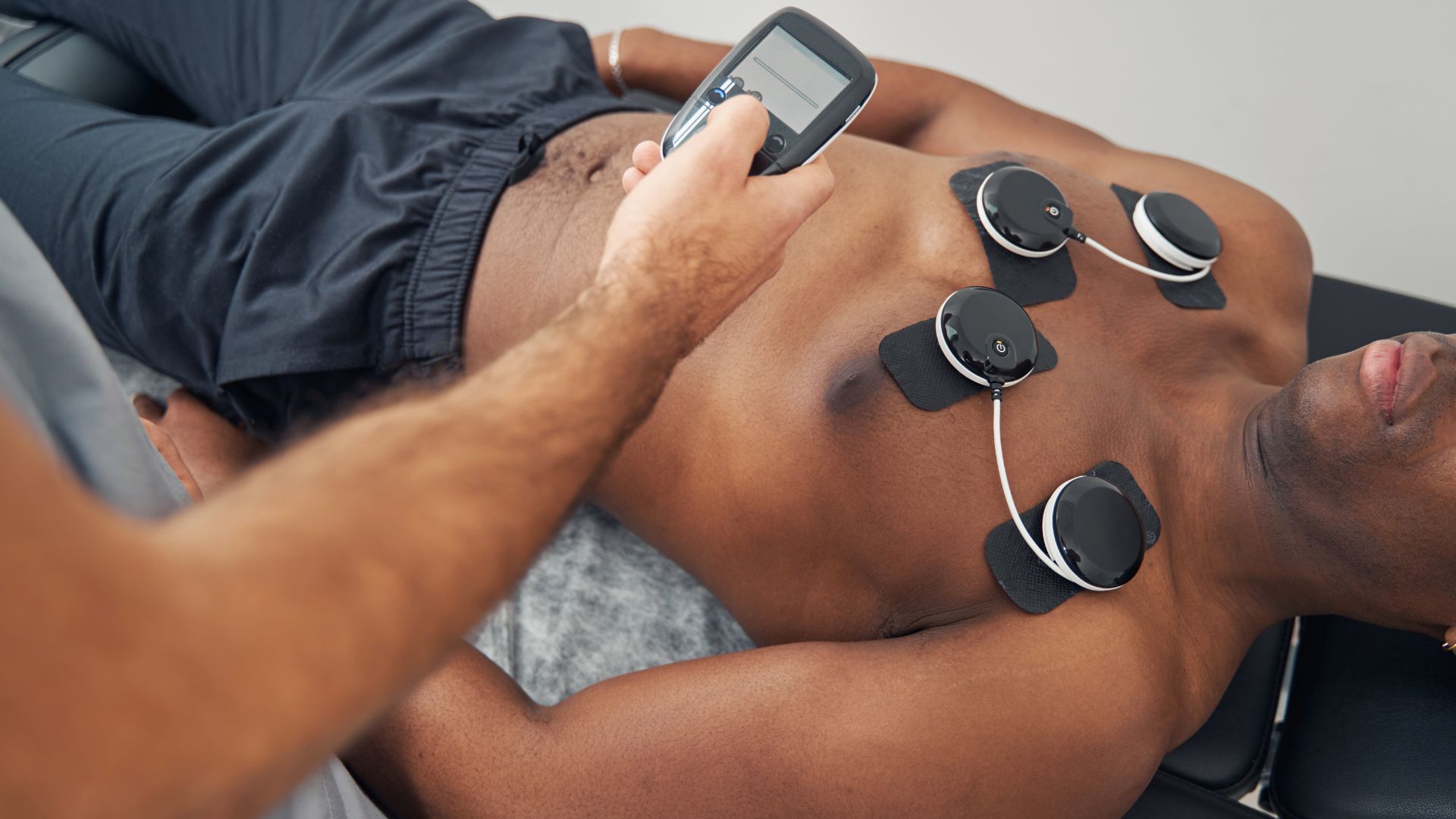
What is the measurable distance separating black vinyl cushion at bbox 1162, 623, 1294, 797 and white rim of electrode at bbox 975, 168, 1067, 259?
1.43 feet

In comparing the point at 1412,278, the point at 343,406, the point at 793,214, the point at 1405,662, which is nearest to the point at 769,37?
the point at 793,214

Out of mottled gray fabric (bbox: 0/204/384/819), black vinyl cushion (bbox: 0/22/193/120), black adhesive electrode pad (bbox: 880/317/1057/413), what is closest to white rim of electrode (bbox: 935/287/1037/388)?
black adhesive electrode pad (bbox: 880/317/1057/413)

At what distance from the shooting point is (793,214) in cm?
56

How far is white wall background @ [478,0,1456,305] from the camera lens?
4.52 ft

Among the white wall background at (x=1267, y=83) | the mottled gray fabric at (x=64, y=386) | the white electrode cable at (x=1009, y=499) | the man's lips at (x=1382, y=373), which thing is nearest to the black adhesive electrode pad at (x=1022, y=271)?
the white electrode cable at (x=1009, y=499)

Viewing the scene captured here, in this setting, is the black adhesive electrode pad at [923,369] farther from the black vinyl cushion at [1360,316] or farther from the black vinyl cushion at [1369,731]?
the black vinyl cushion at [1360,316]

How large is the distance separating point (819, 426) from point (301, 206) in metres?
0.50

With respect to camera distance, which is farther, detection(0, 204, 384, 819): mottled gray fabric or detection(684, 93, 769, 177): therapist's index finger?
detection(684, 93, 769, 177): therapist's index finger

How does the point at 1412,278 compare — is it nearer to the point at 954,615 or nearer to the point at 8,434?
the point at 954,615

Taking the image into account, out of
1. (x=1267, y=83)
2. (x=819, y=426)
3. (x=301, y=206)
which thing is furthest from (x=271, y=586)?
(x=1267, y=83)

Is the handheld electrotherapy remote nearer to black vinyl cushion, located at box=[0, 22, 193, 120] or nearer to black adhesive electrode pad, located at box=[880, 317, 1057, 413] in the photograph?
black adhesive electrode pad, located at box=[880, 317, 1057, 413]

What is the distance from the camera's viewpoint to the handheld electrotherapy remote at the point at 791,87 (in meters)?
0.62

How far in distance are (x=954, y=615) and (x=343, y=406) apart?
0.56 m

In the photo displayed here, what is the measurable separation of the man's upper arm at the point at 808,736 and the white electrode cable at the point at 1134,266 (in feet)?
1.08
